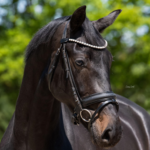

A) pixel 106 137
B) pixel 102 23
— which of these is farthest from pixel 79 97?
pixel 102 23

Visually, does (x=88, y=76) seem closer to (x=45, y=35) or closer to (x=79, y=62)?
(x=79, y=62)

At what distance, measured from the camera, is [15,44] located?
9398mm

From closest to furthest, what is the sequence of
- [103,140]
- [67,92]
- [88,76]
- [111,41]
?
[103,140] < [88,76] < [67,92] < [111,41]

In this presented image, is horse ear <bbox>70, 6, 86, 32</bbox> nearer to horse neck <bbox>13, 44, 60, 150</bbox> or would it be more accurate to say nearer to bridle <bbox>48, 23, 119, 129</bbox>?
bridle <bbox>48, 23, 119, 129</bbox>

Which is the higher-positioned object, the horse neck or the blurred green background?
the horse neck

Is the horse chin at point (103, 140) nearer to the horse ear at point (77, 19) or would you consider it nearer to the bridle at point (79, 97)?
the bridle at point (79, 97)

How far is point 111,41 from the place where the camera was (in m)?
9.83

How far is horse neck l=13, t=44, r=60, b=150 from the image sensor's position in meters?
2.61

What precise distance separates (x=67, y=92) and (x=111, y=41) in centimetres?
774

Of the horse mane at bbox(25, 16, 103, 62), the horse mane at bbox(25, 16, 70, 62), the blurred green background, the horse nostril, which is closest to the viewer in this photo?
the horse nostril

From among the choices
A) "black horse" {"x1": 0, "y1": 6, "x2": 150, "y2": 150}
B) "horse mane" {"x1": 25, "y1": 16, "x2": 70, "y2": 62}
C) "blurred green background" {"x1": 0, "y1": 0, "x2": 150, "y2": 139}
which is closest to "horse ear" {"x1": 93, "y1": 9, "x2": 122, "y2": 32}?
"black horse" {"x1": 0, "y1": 6, "x2": 150, "y2": 150}

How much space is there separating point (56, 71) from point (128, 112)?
2.03m

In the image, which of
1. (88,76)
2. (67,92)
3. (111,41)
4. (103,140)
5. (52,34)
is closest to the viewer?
(103,140)

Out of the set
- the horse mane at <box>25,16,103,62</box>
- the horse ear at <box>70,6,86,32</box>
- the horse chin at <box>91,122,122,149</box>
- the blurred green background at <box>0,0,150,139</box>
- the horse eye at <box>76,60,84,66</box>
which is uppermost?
the horse ear at <box>70,6,86,32</box>
